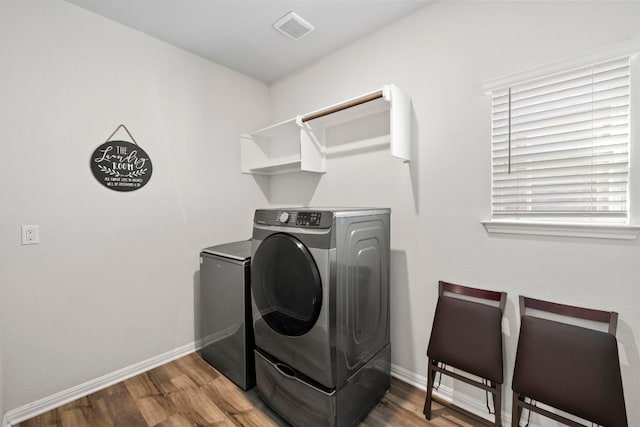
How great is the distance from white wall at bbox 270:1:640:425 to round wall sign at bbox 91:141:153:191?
1511 millimetres

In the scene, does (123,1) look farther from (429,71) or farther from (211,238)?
(429,71)

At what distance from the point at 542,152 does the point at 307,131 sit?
5.27 ft

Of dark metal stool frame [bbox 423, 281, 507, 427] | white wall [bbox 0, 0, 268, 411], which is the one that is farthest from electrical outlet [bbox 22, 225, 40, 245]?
dark metal stool frame [bbox 423, 281, 507, 427]

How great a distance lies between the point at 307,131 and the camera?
2367 millimetres

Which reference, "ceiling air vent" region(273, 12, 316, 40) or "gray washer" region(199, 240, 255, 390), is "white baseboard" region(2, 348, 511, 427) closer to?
"gray washer" region(199, 240, 255, 390)

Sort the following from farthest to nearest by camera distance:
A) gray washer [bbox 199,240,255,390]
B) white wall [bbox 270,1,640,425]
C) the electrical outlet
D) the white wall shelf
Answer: gray washer [bbox 199,240,255,390] → the white wall shelf → the electrical outlet → white wall [bbox 270,1,640,425]

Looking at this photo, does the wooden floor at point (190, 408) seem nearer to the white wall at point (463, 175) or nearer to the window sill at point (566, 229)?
the white wall at point (463, 175)

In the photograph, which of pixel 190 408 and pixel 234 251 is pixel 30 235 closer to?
pixel 234 251

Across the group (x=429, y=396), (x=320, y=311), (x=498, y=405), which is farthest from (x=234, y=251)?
(x=498, y=405)

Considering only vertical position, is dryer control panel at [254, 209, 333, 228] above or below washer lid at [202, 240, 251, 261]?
above

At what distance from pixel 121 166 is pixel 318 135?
153 centimetres

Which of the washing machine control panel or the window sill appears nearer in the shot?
the window sill

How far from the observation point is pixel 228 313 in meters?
2.03

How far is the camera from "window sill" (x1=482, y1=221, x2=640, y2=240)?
1.24 meters
